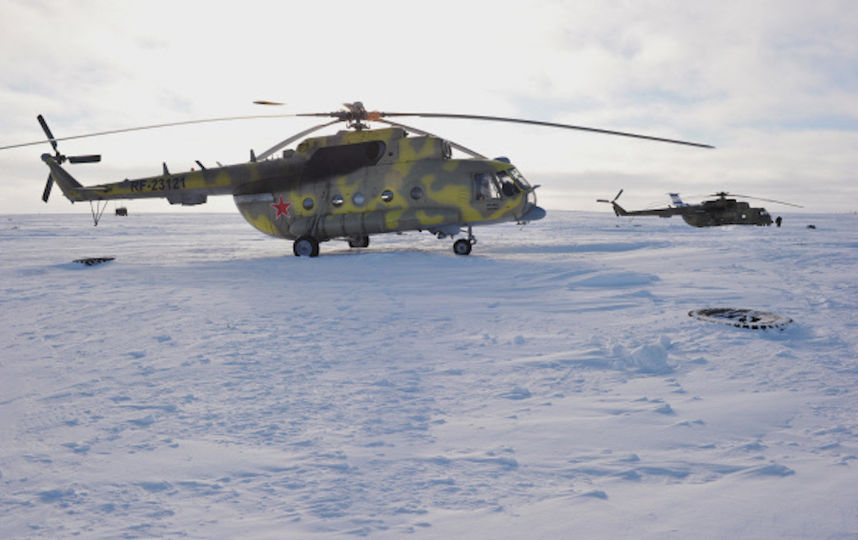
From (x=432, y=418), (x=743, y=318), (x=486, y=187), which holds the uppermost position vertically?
(x=486, y=187)

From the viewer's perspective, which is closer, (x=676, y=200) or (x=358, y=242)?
(x=358, y=242)

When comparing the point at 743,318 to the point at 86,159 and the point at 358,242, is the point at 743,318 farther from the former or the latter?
the point at 86,159

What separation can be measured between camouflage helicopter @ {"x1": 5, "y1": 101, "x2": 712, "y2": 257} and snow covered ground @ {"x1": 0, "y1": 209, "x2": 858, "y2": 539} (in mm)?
6269

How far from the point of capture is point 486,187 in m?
14.6

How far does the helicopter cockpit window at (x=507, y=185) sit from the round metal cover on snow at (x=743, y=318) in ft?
25.3

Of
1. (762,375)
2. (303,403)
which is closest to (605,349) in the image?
(762,375)

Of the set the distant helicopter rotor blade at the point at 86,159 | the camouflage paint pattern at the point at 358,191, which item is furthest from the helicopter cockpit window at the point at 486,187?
the distant helicopter rotor blade at the point at 86,159

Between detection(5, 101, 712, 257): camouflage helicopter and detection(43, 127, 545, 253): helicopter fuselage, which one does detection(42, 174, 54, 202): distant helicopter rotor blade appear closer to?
detection(5, 101, 712, 257): camouflage helicopter

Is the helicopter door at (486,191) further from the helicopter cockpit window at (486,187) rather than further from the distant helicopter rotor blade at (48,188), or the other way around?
the distant helicopter rotor blade at (48,188)

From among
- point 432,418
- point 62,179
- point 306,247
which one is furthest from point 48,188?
point 432,418

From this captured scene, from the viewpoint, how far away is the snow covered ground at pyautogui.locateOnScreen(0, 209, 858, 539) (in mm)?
2859

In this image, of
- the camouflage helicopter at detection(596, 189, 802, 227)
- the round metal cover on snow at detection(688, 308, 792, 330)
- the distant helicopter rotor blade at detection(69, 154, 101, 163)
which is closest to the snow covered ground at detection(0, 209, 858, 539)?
the round metal cover on snow at detection(688, 308, 792, 330)

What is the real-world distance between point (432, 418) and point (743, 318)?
14.9ft

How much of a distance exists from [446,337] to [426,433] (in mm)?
2641
